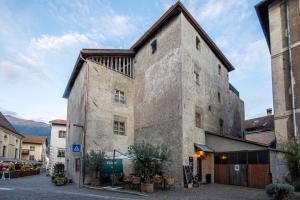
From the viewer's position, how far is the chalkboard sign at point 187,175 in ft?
56.3

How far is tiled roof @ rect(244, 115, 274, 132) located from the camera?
30.9 meters

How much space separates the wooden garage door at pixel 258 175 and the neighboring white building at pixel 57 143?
29.5 meters

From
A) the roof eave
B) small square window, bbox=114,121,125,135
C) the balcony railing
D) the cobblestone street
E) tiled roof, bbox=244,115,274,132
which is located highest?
the roof eave

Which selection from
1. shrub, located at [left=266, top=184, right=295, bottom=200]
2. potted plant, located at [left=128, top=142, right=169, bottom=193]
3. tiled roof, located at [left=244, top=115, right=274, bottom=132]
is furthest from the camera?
tiled roof, located at [left=244, top=115, right=274, bottom=132]

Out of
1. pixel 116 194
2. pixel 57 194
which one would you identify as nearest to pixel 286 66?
pixel 116 194

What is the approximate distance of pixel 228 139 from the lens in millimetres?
19594

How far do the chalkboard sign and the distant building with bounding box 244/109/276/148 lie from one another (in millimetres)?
14765

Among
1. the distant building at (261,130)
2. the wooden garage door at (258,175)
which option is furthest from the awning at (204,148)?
the distant building at (261,130)

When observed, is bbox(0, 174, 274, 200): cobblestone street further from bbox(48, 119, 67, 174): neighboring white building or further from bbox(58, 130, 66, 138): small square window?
bbox(58, 130, 66, 138): small square window

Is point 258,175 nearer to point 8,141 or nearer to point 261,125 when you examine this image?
point 261,125

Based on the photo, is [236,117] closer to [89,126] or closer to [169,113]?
[169,113]

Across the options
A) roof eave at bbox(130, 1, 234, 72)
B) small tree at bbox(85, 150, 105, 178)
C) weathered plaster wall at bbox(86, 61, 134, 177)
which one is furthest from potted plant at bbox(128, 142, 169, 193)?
roof eave at bbox(130, 1, 234, 72)

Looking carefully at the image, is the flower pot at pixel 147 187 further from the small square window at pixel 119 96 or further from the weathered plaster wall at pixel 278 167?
the small square window at pixel 119 96

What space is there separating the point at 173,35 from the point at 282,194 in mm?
13495
